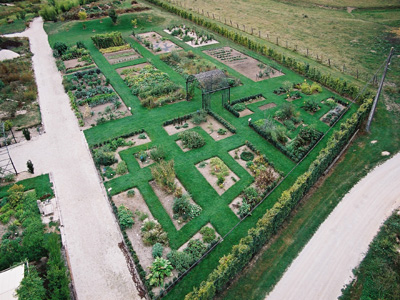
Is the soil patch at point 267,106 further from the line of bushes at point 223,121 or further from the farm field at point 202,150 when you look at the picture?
the line of bushes at point 223,121

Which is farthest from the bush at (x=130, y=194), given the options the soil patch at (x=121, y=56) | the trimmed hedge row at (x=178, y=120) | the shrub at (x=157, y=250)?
the soil patch at (x=121, y=56)

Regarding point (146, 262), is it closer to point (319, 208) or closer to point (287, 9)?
point (319, 208)

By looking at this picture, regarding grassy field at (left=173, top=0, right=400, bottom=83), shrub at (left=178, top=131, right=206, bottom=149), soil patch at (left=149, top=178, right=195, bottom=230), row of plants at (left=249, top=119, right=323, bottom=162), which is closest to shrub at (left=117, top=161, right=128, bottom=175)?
soil patch at (left=149, top=178, right=195, bottom=230)

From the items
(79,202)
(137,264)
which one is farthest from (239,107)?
(137,264)

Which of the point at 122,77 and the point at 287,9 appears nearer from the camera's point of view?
the point at 122,77

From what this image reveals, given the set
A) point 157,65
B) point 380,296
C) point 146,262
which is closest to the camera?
point 380,296

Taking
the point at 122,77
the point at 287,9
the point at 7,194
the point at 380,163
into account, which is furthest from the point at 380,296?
the point at 287,9
